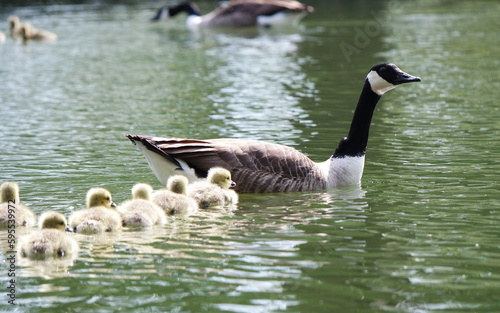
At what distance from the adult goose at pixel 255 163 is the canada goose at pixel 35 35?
1635 centimetres

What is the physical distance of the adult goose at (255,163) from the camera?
917cm

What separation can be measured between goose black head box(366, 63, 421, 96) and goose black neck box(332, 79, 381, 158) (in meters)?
0.09

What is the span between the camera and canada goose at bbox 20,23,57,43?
24.5 meters

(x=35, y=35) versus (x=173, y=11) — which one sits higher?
(x=173, y=11)

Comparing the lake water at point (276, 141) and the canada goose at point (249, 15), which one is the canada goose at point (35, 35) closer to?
the lake water at point (276, 141)

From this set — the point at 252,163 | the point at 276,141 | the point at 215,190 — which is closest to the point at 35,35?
the point at 276,141

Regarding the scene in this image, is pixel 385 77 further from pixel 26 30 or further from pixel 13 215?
pixel 26 30

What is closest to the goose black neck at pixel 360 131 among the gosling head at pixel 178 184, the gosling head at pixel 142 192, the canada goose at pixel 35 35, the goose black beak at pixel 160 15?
the gosling head at pixel 178 184

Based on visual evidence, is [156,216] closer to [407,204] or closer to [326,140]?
[407,204]

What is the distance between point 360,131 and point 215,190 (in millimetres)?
2206

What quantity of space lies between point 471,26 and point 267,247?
20.1 metres

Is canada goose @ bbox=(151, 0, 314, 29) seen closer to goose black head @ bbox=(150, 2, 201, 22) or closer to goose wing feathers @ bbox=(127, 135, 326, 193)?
goose black head @ bbox=(150, 2, 201, 22)

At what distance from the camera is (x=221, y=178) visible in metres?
8.88

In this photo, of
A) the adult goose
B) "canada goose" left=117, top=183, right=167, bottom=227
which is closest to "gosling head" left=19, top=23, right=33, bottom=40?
the adult goose
